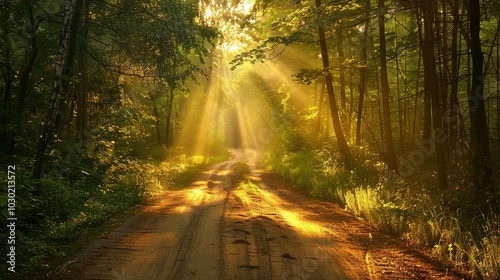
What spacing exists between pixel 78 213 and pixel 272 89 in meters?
30.4

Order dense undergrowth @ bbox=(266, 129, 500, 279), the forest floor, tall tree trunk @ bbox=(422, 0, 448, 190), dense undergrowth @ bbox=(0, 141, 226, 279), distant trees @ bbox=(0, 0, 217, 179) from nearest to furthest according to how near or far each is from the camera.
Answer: the forest floor
dense undergrowth @ bbox=(266, 129, 500, 279)
dense undergrowth @ bbox=(0, 141, 226, 279)
tall tree trunk @ bbox=(422, 0, 448, 190)
distant trees @ bbox=(0, 0, 217, 179)

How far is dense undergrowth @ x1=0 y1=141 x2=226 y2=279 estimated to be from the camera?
250 inches

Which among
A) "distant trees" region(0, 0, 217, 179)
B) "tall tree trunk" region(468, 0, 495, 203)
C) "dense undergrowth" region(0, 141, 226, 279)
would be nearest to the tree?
"tall tree trunk" region(468, 0, 495, 203)

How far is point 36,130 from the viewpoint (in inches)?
415

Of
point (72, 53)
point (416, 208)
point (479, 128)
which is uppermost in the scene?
point (72, 53)

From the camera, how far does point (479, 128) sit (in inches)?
299

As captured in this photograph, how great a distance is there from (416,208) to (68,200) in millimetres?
7987

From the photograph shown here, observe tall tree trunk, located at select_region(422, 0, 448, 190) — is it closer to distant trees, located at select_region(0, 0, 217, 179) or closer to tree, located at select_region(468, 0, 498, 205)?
tree, located at select_region(468, 0, 498, 205)

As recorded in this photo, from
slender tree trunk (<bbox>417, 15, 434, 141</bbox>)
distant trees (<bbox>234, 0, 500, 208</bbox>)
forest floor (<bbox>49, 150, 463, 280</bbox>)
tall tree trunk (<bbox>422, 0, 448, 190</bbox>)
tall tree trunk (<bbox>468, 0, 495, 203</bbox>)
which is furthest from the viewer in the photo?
slender tree trunk (<bbox>417, 15, 434, 141</bbox>)

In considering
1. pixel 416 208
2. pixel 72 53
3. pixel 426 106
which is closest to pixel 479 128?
pixel 416 208

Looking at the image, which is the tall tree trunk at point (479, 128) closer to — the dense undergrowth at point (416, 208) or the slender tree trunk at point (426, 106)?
the dense undergrowth at point (416, 208)

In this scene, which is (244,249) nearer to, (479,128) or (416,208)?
(416,208)

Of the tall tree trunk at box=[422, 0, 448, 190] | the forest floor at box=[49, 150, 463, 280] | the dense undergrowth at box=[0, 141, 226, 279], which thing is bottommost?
the forest floor at box=[49, 150, 463, 280]

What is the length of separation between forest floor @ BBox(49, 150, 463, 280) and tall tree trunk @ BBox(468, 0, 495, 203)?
193cm
